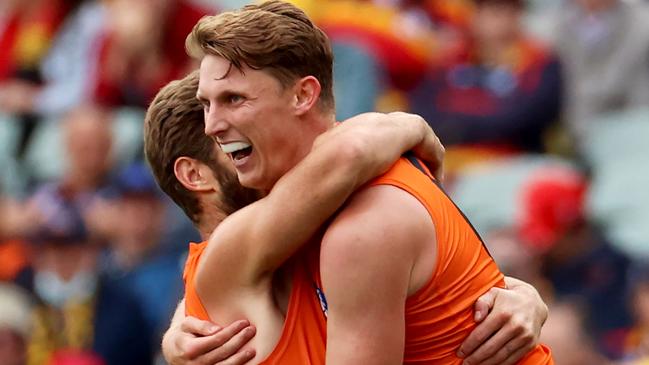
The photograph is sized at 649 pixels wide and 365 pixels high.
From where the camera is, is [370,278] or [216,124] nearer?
[370,278]

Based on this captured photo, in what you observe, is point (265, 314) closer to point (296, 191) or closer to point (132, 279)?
point (296, 191)

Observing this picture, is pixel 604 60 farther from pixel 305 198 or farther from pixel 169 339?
pixel 305 198

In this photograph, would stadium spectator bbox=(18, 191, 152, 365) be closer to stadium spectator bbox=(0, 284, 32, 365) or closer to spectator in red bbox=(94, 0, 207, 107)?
stadium spectator bbox=(0, 284, 32, 365)

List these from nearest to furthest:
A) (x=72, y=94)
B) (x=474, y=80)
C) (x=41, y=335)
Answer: (x=41, y=335) → (x=474, y=80) → (x=72, y=94)

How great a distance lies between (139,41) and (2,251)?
4.63 ft

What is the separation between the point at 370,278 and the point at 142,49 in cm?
559

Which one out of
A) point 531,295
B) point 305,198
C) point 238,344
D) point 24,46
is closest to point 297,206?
point 305,198

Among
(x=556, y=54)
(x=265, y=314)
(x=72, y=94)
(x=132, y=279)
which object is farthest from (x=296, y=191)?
(x=72, y=94)

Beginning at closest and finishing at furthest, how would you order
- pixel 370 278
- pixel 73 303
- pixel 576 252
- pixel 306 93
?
pixel 370 278, pixel 306 93, pixel 576 252, pixel 73 303

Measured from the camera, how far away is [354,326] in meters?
4.04

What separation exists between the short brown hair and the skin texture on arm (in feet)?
1.36

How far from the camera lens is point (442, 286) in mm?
4180

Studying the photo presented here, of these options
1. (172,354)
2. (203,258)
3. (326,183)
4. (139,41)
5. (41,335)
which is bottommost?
(41,335)

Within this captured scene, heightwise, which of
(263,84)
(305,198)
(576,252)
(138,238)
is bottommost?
(138,238)
